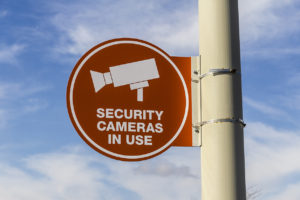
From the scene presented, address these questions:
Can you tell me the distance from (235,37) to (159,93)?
0.70m

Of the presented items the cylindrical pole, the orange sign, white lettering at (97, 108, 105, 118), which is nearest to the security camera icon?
the orange sign

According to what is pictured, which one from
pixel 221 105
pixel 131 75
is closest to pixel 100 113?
pixel 131 75

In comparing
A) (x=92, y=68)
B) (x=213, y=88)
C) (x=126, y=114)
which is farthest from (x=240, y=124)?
(x=92, y=68)

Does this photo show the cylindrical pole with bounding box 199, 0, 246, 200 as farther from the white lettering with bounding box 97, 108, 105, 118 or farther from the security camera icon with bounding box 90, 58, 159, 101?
the white lettering with bounding box 97, 108, 105, 118

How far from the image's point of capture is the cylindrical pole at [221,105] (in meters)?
2.79

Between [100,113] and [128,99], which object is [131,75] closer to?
[128,99]

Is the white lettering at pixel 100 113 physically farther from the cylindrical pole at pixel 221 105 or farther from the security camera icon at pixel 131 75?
the cylindrical pole at pixel 221 105

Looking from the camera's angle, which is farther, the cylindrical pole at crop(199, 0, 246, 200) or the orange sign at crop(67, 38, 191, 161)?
the orange sign at crop(67, 38, 191, 161)

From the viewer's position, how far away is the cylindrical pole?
2.79 meters

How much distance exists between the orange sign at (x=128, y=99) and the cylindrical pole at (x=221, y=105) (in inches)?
11.6

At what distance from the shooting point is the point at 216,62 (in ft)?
9.73

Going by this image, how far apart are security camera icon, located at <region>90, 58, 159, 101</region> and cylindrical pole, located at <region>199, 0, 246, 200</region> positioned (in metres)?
0.48

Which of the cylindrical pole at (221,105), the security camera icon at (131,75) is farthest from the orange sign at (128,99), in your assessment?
the cylindrical pole at (221,105)

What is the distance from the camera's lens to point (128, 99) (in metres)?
3.29
